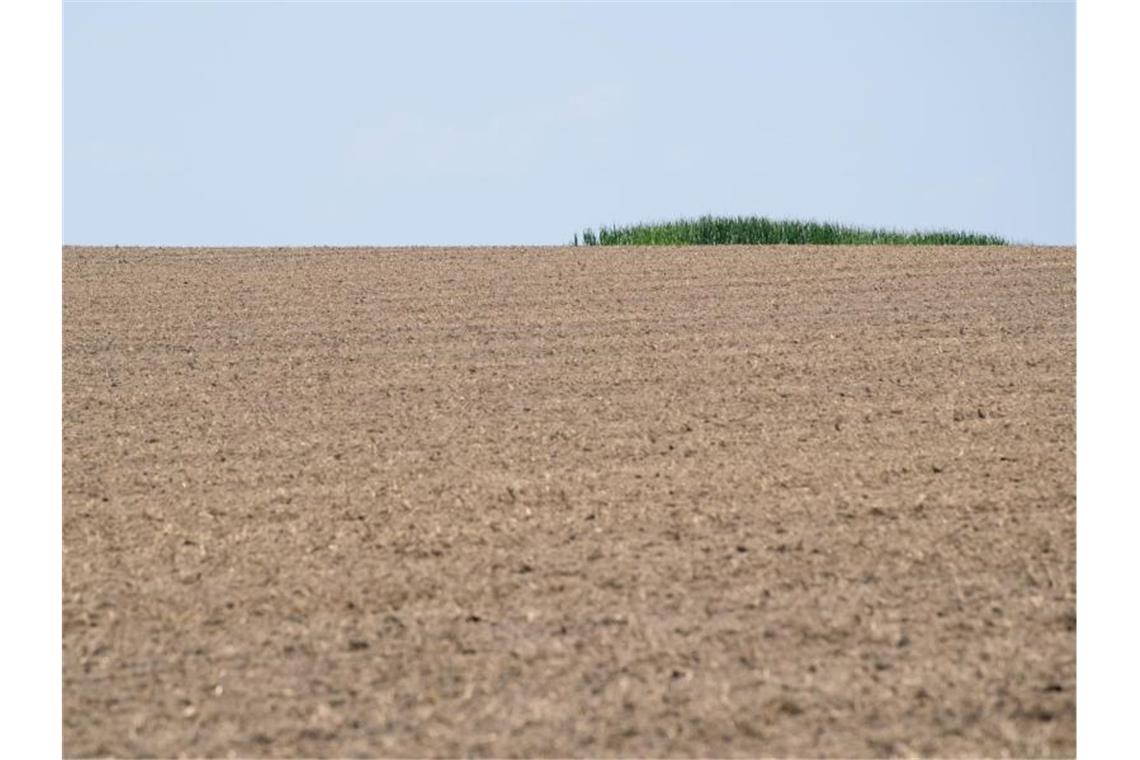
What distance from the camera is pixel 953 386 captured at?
27.6 feet

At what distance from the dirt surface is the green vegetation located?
22.2 feet

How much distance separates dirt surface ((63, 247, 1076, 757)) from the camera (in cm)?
400

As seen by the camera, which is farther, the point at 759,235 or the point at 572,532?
the point at 759,235

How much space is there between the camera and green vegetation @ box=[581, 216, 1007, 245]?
17859mm

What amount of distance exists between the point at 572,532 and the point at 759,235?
12726 millimetres

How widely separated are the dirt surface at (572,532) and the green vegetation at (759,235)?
677 cm

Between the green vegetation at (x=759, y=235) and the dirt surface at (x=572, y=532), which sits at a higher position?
the green vegetation at (x=759, y=235)

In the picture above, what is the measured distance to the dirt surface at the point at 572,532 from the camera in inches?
157

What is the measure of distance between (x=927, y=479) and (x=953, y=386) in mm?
2243

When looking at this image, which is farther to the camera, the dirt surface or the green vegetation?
the green vegetation

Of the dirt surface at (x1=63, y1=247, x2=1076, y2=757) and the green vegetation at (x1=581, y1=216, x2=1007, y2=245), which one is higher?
the green vegetation at (x1=581, y1=216, x2=1007, y2=245)

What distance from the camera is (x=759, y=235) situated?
1783 centimetres

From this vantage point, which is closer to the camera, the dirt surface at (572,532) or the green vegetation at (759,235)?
the dirt surface at (572,532)

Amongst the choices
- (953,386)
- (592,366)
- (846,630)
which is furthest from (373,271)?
(846,630)
